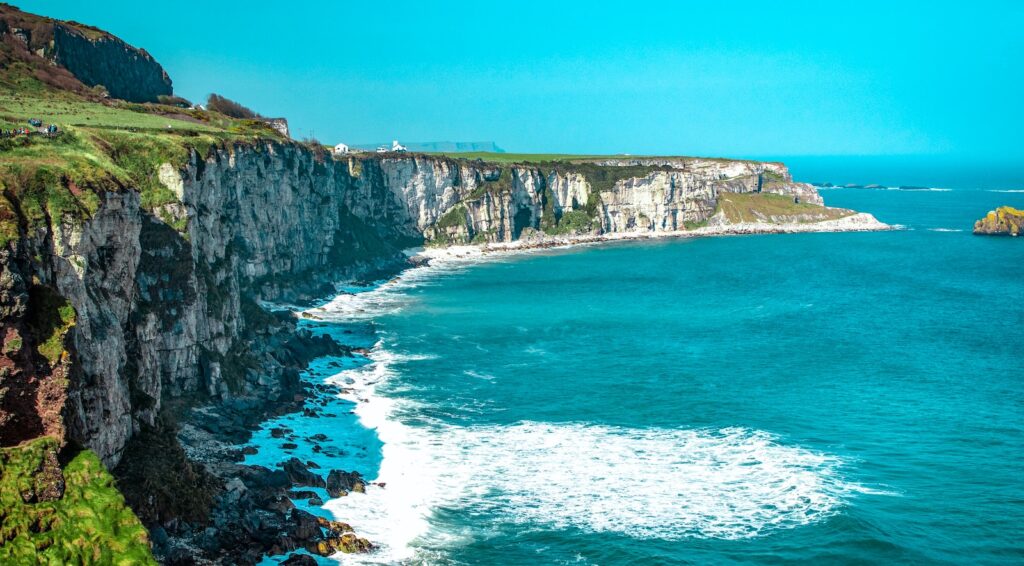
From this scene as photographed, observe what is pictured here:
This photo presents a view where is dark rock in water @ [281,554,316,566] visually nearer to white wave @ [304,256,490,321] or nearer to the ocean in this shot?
the ocean

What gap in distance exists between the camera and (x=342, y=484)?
4412 cm

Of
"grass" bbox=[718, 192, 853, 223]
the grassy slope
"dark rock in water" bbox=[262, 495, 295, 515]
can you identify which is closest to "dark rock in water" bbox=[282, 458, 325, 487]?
"dark rock in water" bbox=[262, 495, 295, 515]

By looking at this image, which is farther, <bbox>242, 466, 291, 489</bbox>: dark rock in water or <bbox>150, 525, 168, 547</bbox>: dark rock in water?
<bbox>242, 466, 291, 489</bbox>: dark rock in water

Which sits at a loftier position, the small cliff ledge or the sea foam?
the small cliff ledge

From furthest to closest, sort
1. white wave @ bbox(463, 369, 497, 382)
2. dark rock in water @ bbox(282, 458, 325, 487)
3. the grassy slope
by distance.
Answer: white wave @ bbox(463, 369, 497, 382), dark rock in water @ bbox(282, 458, 325, 487), the grassy slope

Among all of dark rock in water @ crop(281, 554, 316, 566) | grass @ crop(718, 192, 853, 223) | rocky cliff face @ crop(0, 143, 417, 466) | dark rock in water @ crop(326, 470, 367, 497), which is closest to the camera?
rocky cliff face @ crop(0, 143, 417, 466)

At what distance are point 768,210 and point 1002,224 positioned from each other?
42125mm

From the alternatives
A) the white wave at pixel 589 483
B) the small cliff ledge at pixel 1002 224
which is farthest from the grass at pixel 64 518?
the small cliff ledge at pixel 1002 224

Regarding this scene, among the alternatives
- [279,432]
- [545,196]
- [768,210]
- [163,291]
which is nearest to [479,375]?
[279,432]

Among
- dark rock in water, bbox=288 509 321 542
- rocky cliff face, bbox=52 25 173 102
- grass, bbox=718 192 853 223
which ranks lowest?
dark rock in water, bbox=288 509 321 542

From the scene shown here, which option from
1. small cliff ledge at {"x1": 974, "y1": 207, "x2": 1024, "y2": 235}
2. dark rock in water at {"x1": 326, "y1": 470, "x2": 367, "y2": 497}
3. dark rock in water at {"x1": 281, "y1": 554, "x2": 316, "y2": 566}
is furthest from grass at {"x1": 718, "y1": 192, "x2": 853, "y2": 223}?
dark rock in water at {"x1": 281, "y1": 554, "x2": 316, "y2": 566}

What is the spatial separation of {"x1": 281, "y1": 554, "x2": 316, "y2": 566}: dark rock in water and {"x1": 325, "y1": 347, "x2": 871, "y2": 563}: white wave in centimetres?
155

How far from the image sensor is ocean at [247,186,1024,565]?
39.1 metres

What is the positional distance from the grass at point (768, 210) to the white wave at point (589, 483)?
13571 centimetres
